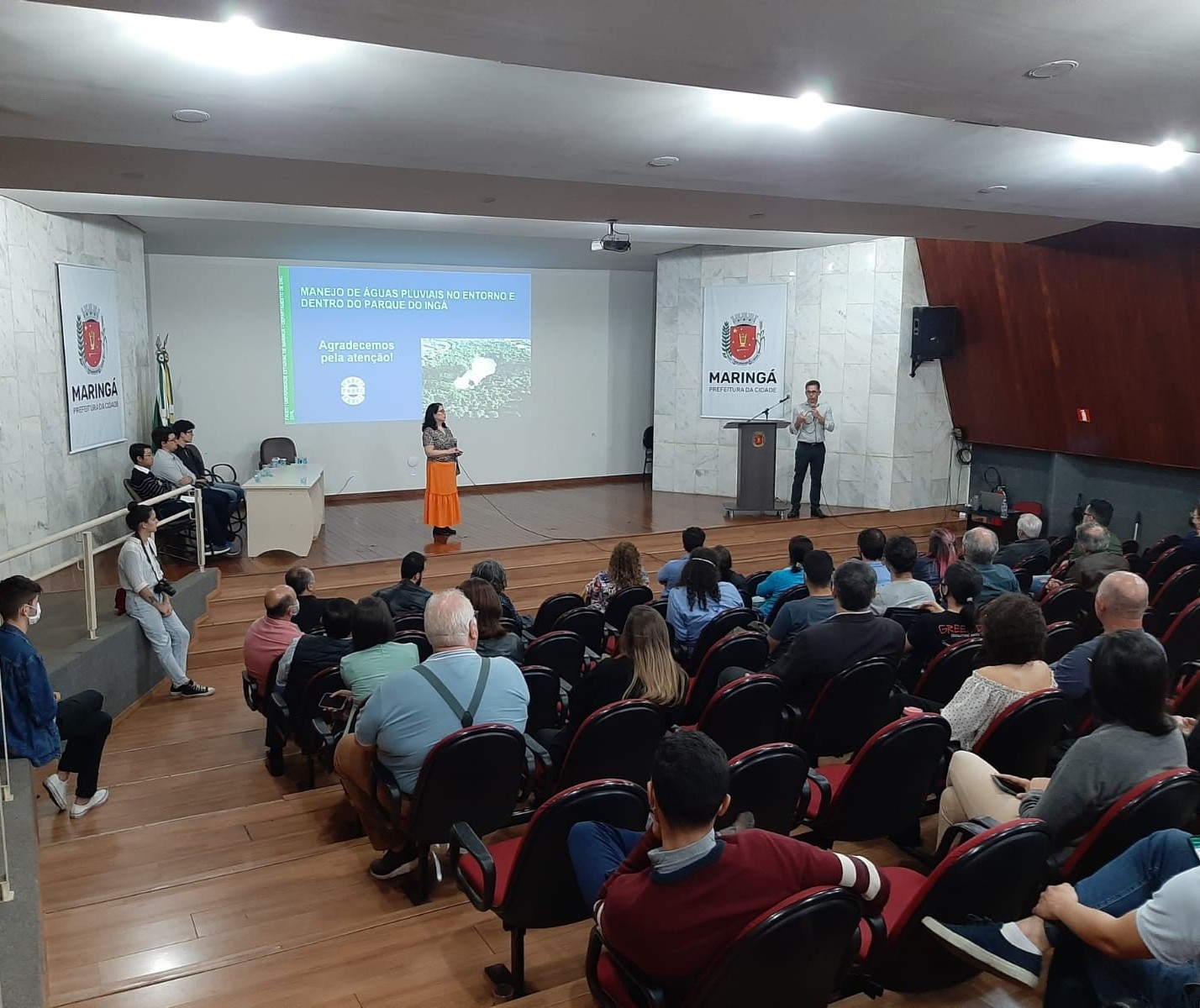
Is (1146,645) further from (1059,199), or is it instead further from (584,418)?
(584,418)

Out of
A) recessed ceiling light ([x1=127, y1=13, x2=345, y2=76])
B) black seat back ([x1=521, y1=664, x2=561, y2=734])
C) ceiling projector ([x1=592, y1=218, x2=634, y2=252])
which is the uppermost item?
recessed ceiling light ([x1=127, y1=13, x2=345, y2=76])

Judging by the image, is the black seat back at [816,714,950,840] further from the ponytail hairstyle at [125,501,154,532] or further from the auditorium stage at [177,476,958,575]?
the auditorium stage at [177,476,958,575]

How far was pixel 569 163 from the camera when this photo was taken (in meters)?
5.94

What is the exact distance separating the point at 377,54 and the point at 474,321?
341 inches

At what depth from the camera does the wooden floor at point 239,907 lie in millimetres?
2732

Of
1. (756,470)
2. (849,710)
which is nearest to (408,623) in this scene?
(849,710)

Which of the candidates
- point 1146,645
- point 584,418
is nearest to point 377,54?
point 1146,645

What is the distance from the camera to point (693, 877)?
184cm

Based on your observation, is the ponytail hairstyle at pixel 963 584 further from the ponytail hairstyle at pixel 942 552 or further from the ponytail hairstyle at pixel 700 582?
the ponytail hairstyle at pixel 700 582

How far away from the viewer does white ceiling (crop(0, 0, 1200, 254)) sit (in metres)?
3.15

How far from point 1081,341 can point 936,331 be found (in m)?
1.60

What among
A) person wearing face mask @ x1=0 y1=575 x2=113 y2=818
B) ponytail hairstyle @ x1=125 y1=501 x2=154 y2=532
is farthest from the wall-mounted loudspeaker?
person wearing face mask @ x1=0 y1=575 x2=113 y2=818

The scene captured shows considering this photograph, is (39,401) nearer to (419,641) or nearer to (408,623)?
(408,623)

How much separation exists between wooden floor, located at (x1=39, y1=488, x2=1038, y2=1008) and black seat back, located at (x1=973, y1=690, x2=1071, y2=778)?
23.2 inches
